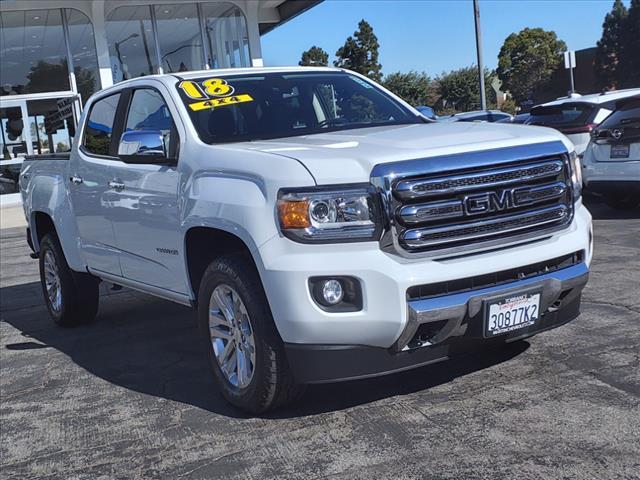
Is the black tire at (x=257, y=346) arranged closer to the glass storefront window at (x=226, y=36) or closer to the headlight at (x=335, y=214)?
the headlight at (x=335, y=214)

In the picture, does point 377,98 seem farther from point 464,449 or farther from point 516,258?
point 464,449

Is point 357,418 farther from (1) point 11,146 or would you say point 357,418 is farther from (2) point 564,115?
(1) point 11,146

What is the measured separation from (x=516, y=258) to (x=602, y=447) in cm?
97

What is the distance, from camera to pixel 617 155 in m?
9.48

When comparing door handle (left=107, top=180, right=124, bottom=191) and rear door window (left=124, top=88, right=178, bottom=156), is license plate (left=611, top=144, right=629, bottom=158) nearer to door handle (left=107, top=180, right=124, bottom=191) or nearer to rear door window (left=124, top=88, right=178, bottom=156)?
rear door window (left=124, top=88, right=178, bottom=156)

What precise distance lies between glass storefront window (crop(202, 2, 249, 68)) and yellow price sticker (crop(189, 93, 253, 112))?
1592cm

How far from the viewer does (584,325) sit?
5.31m

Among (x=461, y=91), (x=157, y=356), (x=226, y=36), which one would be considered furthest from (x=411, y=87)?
(x=157, y=356)

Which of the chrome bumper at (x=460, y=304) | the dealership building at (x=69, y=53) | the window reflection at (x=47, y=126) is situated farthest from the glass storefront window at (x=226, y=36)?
the chrome bumper at (x=460, y=304)

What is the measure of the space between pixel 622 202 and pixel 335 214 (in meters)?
7.93

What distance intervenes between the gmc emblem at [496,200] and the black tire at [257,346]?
43.0 inches

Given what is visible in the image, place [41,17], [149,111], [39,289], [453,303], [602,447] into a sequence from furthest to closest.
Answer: [41,17] < [39,289] < [149,111] < [453,303] < [602,447]

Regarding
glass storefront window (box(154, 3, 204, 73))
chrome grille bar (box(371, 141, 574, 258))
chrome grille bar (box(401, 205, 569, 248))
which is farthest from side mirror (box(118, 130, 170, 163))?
glass storefront window (box(154, 3, 204, 73))

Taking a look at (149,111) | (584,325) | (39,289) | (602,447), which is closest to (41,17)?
(39,289)
